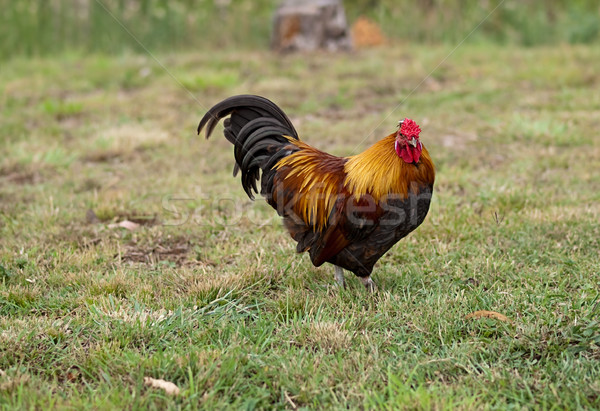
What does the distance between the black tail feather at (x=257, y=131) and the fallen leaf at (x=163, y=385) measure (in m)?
1.54

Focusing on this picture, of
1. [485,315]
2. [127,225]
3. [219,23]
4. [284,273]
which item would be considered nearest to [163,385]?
[284,273]

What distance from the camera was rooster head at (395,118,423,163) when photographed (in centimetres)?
325

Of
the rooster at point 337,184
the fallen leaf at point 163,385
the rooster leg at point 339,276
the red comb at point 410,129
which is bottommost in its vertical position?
the fallen leaf at point 163,385

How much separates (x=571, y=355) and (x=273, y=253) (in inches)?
82.5

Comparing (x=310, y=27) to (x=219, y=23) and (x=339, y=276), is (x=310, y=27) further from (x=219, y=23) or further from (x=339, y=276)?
(x=339, y=276)

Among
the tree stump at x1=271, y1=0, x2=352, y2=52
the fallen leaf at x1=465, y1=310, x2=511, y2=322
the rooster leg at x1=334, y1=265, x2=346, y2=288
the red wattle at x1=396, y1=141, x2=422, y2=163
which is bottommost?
the rooster leg at x1=334, y1=265, x2=346, y2=288

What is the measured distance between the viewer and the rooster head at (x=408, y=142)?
3252 millimetres

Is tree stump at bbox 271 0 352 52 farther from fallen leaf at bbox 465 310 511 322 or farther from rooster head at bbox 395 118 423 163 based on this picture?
fallen leaf at bbox 465 310 511 322

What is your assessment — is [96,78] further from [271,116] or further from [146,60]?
[271,116]

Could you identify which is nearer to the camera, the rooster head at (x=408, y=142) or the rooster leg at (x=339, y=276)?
the rooster head at (x=408, y=142)

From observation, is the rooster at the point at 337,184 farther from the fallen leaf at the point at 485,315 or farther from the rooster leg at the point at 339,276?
the fallen leaf at the point at 485,315

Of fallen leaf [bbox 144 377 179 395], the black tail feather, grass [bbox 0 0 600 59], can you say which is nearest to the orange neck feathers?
the black tail feather

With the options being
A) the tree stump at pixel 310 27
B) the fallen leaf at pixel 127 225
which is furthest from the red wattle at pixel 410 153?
the tree stump at pixel 310 27

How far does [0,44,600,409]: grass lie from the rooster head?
2.69ft
